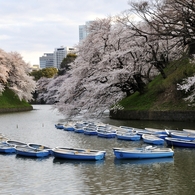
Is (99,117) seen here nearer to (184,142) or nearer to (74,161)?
(184,142)

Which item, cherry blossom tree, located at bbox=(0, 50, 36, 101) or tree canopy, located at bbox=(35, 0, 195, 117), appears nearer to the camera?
tree canopy, located at bbox=(35, 0, 195, 117)

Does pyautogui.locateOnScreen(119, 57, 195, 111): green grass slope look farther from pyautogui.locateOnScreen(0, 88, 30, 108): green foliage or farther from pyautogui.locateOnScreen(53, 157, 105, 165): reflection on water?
pyautogui.locateOnScreen(0, 88, 30, 108): green foliage

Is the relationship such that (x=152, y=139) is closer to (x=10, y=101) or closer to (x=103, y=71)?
(x=103, y=71)

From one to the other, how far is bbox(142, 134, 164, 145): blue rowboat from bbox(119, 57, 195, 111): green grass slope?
12.6 m

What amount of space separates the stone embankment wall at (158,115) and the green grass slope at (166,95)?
0.47 meters

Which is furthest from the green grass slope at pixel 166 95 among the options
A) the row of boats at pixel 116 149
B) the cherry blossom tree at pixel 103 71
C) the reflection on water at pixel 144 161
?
the reflection on water at pixel 144 161

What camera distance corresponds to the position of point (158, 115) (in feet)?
126

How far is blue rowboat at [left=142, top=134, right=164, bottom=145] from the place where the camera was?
24031 millimetres

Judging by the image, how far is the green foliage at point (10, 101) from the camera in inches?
2613

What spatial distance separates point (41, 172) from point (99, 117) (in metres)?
27.3

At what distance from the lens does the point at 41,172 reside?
56.3 ft

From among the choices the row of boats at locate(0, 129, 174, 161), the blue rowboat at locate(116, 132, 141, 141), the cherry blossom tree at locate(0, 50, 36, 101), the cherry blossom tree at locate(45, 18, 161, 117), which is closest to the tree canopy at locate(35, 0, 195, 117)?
the cherry blossom tree at locate(45, 18, 161, 117)

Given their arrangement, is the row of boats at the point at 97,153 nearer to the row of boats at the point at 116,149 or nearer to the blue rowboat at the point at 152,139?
the row of boats at the point at 116,149

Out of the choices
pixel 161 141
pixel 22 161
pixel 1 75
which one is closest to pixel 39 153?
pixel 22 161
